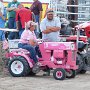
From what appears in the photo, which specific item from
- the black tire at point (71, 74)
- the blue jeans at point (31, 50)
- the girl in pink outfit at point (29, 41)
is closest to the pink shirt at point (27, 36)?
the girl in pink outfit at point (29, 41)

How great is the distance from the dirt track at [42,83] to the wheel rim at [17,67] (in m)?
0.22

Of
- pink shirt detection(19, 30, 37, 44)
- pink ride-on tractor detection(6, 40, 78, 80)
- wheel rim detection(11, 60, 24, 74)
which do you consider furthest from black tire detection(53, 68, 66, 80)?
pink shirt detection(19, 30, 37, 44)

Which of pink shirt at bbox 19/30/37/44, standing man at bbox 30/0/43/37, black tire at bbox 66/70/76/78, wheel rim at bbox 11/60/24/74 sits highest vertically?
standing man at bbox 30/0/43/37

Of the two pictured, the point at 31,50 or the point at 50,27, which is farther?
the point at 50,27

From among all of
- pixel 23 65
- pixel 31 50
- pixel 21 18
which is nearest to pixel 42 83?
pixel 23 65

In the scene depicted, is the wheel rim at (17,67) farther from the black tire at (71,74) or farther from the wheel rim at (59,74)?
the black tire at (71,74)

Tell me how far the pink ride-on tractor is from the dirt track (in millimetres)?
212

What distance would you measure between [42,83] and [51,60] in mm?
1109

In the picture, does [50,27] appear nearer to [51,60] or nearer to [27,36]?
[27,36]

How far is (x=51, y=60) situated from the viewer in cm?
1167


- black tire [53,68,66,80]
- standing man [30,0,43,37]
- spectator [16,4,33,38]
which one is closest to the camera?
black tire [53,68,66,80]

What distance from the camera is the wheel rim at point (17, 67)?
11.7 metres

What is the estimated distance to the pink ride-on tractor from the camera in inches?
452

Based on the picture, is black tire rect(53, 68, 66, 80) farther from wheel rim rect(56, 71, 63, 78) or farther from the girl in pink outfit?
the girl in pink outfit
